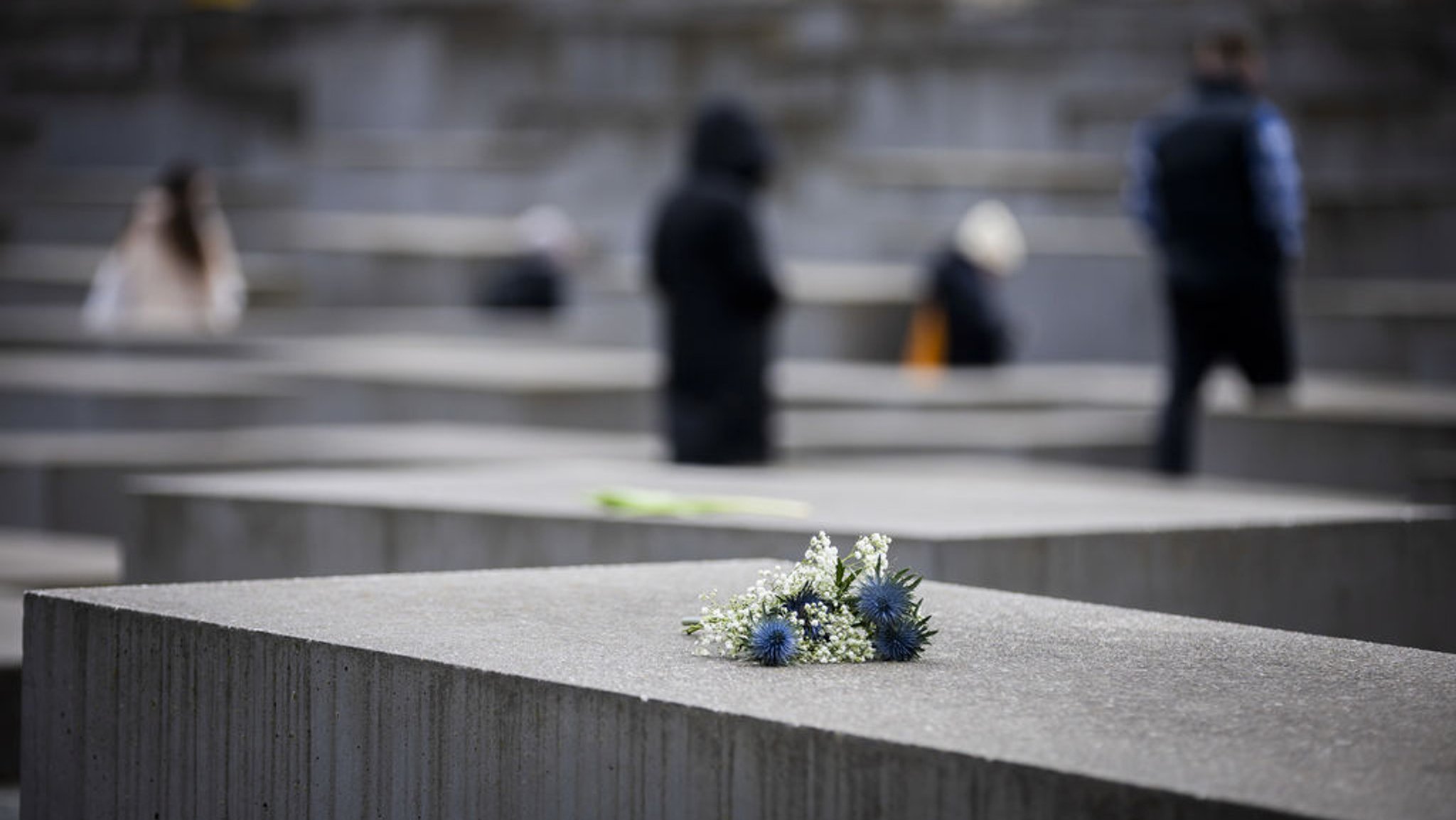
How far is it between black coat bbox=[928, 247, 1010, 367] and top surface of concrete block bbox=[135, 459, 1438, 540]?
833 centimetres

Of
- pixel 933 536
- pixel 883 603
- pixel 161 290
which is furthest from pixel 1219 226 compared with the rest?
pixel 161 290

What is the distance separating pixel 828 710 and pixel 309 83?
23773 mm

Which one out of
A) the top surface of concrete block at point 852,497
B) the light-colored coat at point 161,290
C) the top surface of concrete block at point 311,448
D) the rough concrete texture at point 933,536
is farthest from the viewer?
the light-colored coat at point 161,290

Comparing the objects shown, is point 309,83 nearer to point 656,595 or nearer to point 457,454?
point 457,454

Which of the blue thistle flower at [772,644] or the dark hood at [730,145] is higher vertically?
the dark hood at [730,145]

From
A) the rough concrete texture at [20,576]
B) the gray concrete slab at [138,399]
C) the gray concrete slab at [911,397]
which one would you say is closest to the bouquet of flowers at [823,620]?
the rough concrete texture at [20,576]

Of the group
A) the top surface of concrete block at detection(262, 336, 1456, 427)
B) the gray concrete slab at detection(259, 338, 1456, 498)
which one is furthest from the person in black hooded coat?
the top surface of concrete block at detection(262, 336, 1456, 427)

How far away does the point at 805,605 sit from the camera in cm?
472

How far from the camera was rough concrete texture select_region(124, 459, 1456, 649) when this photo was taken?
7.45 meters

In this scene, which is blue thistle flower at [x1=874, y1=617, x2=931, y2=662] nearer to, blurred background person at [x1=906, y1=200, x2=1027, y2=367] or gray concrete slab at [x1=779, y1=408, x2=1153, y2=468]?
gray concrete slab at [x1=779, y1=408, x2=1153, y2=468]

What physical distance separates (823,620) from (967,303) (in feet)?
48.4

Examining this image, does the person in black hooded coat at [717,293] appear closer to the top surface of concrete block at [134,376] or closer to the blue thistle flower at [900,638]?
the top surface of concrete block at [134,376]

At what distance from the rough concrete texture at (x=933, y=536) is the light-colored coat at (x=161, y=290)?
10562 millimetres

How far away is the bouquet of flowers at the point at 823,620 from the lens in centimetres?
466
